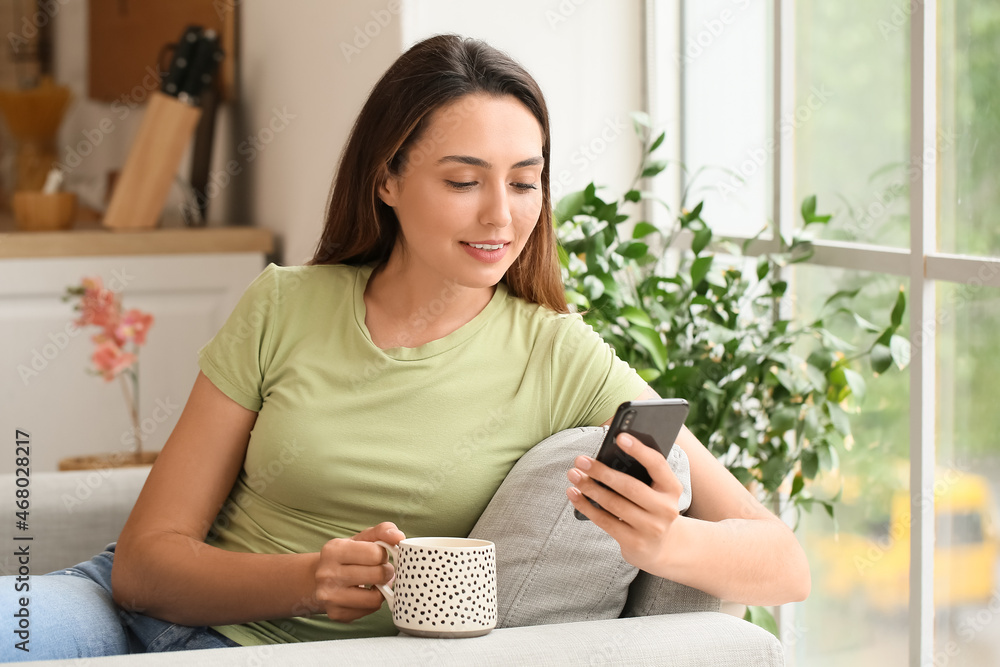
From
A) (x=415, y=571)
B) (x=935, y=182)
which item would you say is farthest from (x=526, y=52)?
(x=415, y=571)

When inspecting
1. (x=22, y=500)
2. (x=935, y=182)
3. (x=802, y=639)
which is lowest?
(x=802, y=639)

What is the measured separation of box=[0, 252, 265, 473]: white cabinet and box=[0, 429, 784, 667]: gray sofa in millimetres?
1877

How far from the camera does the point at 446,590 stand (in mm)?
987

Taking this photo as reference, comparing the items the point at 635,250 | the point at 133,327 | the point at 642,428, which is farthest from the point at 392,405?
the point at 133,327

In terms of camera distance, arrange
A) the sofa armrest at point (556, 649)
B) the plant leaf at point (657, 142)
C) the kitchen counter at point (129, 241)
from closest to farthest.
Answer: the sofa armrest at point (556, 649), the plant leaf at point (657, 142), the kitchen counter at point (129, 241)

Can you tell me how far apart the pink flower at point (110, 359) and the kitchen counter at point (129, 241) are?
0.61 m

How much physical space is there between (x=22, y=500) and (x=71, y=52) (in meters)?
2.70

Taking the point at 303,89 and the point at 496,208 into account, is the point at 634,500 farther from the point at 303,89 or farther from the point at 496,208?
the point at 303,89

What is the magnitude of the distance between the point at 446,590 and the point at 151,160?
2310 millimetres

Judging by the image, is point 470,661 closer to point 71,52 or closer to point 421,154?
point 421,154

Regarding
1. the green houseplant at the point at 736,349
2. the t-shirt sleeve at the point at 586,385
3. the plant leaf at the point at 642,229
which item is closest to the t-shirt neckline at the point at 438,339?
the t-shirt sleeve at the point at 586,385

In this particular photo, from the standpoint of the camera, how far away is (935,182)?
1.53 metres

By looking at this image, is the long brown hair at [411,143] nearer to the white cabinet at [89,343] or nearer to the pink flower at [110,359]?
the pink flower at [110,359]

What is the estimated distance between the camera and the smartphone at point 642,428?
0.95 metres
